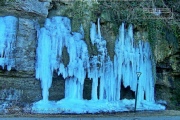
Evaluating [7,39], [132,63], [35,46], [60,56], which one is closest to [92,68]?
[60,56]

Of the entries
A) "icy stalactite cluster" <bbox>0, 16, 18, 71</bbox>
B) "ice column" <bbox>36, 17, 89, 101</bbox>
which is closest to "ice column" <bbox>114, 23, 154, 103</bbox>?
"ice column" <bbox>36, 17, 89, 101</bbox>

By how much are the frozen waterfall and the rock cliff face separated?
364mm

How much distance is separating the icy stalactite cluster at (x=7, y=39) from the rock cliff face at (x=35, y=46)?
10.0 inches

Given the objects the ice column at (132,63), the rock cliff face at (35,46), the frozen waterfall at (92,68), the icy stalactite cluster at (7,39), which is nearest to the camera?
the icy stalactite cluster at (7,39)

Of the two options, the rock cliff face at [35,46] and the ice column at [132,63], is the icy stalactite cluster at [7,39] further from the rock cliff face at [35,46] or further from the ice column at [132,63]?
the ice column at [132,63]

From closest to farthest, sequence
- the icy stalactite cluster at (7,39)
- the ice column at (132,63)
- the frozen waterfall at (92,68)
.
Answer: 1. the icy stalactite cluster at (7,39)
2. the frozen waterfall at (92,68)
3. the ice column at (132,63)

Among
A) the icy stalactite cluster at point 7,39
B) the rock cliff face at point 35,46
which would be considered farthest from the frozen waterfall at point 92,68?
the icy stalactite cluster at point 7,39

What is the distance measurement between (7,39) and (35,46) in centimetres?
150

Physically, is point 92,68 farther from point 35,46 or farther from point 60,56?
point 35,46

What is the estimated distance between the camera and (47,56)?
632 inches

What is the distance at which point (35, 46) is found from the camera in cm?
1600

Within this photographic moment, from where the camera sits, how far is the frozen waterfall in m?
16.0

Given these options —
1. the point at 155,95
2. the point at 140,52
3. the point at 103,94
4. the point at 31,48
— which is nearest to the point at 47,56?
the point at 31,48

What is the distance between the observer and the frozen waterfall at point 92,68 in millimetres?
15953
